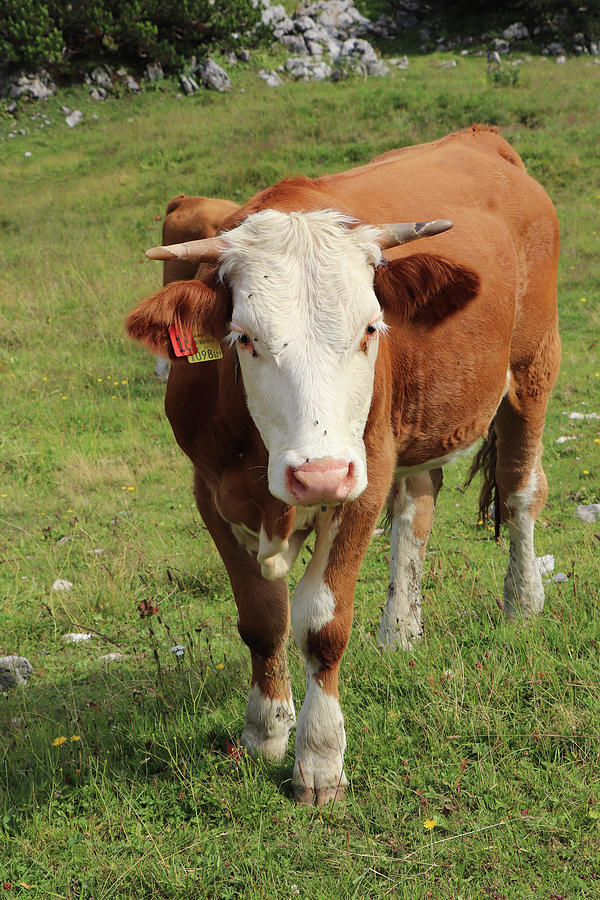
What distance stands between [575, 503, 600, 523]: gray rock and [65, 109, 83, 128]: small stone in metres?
23.2

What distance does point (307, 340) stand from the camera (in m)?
2.88

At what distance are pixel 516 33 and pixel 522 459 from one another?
30.2m

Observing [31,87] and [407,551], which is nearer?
[407,551]

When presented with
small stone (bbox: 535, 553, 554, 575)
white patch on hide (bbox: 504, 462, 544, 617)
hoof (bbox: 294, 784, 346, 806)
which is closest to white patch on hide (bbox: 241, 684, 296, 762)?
hoof (bbox: 294, 784, 346, 806)

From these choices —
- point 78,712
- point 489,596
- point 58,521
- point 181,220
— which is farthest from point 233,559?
point 181,220

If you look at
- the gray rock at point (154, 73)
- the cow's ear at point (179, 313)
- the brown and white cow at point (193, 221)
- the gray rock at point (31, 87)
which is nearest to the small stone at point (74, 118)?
the gray rock at point (31, 87)

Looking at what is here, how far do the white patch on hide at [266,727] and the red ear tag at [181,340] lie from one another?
1.56m

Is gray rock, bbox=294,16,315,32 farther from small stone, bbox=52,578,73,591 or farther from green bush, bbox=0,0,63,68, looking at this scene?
small stone, bbox=52,578,73,591

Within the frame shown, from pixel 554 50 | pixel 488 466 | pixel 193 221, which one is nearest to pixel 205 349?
pixel 488 466

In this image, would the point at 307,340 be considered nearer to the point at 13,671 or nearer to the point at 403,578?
the point at 403,578

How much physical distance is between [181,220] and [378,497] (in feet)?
28.4

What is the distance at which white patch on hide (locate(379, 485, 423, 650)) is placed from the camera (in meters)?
4.64

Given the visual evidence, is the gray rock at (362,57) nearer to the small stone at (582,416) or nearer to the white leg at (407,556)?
the small stone at (582,416)

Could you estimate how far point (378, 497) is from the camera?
365 centimetres
